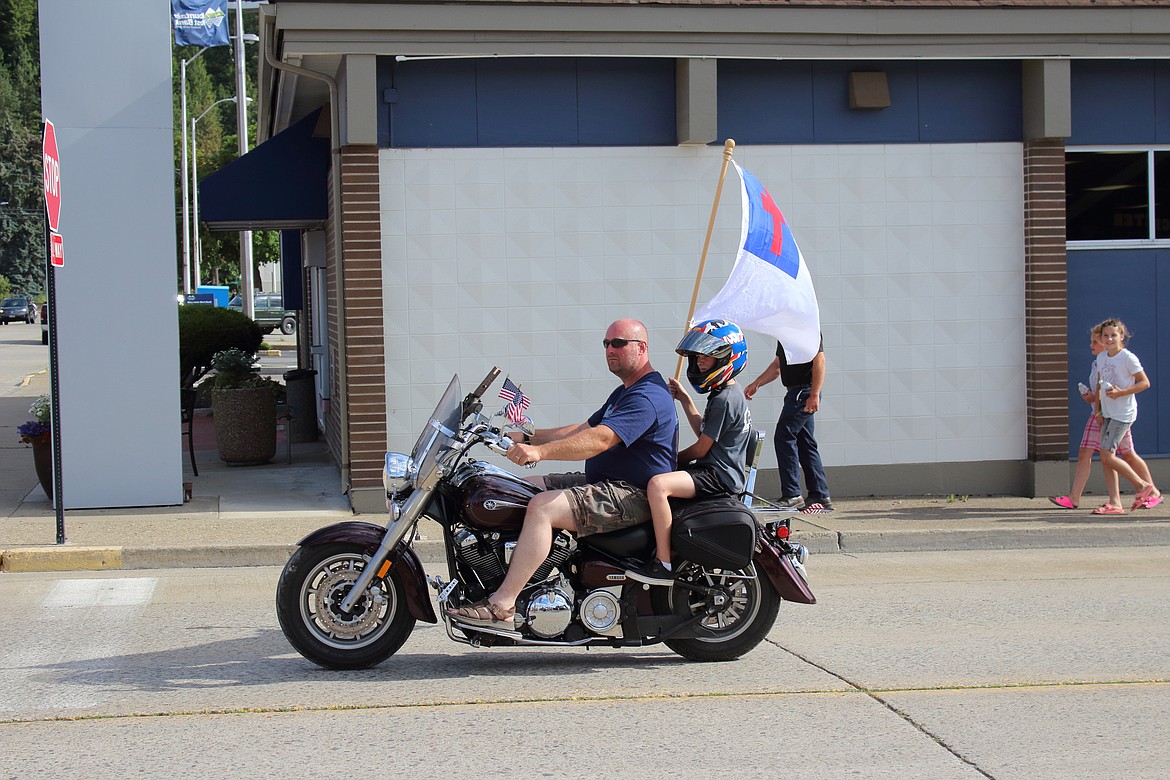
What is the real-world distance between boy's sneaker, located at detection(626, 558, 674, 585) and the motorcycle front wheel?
1.09 metres

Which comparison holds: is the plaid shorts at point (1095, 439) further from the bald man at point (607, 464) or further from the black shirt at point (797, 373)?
the bald man at point (607, 464)

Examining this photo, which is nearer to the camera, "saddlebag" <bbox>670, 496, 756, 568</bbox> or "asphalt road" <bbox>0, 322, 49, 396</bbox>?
"saddlebag" <bbox>670, 496, 756, 568</bbox>

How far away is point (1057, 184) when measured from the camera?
38.9 ft

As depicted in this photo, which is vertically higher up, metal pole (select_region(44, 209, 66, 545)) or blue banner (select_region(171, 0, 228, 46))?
blue banner (select_region(171, 0, 228, 46))

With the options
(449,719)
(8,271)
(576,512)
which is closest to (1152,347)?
(576,512)

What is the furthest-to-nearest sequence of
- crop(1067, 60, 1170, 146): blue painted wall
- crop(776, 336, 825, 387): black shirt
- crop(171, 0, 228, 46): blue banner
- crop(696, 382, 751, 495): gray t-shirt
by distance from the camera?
1. crop(171, 0, 228, 46): blue banner
2. crop(1067, 60, 1170, 146): blue painted wall
3. crop(776, 336, 825, 387): black shirt
4. crop(696, 382, 751, 495): gray t-shirt

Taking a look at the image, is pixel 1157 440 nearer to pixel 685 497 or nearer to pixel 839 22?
pixel 839 22

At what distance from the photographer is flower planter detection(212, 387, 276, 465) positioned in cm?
1383

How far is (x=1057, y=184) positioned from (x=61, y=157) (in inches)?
338

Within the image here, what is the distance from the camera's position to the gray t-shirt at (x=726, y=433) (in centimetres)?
638

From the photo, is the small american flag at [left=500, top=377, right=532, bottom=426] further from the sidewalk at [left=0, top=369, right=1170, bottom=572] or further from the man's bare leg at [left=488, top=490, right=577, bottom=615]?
the sidewalk at [left=0, top=369, right=1170, bottom=572]

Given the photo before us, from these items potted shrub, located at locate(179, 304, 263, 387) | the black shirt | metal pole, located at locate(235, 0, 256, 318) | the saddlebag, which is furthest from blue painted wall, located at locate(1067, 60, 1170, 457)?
metal pole, located at locate(235, 0, 256, 318)

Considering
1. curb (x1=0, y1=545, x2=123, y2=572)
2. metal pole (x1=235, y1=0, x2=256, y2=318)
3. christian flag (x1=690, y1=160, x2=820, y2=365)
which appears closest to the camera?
christian flag (x1=690, y1=160, x2=820, y2=365)

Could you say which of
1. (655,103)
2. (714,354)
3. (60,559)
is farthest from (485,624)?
(655,103)
